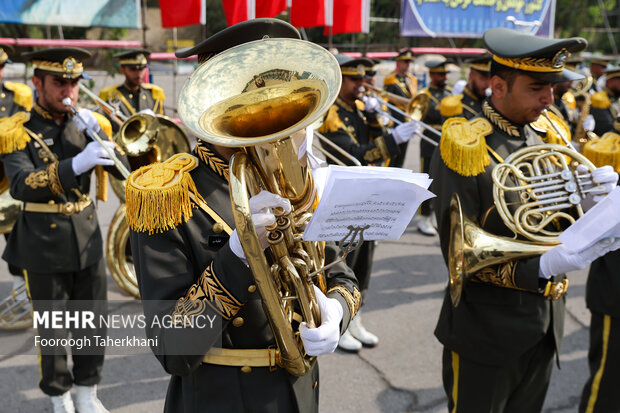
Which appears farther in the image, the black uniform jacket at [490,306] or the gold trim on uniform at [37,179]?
the gold trim on uniform at [37,179]

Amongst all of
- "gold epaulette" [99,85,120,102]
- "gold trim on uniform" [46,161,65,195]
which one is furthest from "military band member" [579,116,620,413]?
"gold epaulette" [99,85,120,102]

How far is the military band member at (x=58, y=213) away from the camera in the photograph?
3.42 metres

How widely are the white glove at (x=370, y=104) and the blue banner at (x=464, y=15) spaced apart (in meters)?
6.30

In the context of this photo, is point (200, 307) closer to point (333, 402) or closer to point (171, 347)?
point (171, 347)

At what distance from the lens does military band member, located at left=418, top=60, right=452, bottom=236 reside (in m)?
7.47

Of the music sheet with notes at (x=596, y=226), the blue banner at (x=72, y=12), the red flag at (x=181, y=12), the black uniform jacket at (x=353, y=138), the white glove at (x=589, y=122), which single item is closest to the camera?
the music sheet with notes at (x=596, y=226)

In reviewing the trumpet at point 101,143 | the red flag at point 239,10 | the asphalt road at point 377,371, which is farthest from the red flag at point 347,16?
the trumpet at point 101,143

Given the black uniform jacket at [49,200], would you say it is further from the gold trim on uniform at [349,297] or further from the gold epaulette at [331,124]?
the gold trim on uniform at [349,297]

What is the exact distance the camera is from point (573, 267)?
7.65ft

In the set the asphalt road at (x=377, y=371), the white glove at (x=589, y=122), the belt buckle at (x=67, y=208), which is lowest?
the asphalt road at (x=377, y=371)

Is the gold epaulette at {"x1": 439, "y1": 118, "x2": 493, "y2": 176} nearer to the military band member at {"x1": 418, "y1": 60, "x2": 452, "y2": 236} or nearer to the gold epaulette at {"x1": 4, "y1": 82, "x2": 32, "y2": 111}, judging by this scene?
the military band member at {"x1": 418, "y1": 60, "x2": 452, "y2": 236}

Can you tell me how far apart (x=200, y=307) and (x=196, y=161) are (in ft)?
1.53

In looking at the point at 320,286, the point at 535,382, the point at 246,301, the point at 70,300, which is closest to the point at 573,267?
the point at 535,382

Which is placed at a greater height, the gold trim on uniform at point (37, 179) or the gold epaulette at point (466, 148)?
the gold epaulette at point (466, 148)
